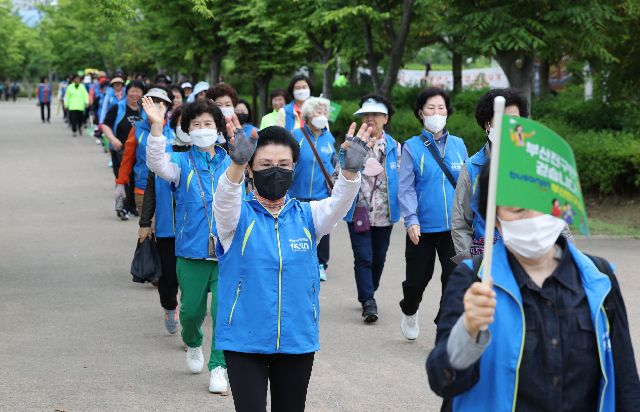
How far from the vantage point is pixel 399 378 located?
7.05m

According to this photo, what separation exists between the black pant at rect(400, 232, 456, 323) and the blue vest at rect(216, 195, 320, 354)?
3.15 m

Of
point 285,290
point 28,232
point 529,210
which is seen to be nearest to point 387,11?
point 28,232

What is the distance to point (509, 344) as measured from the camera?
3.05 meters

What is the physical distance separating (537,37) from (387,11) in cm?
551

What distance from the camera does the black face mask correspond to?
4.56 meters

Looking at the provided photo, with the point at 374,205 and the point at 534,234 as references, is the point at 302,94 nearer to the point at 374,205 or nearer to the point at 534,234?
the point at 374,205

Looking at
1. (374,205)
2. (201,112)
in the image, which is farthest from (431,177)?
(201,112)

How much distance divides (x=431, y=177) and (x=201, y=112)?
193 centimetres

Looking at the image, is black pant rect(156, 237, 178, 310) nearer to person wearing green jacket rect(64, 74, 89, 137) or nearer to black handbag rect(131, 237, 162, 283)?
black handbag rect(131, 237, 162, 283)

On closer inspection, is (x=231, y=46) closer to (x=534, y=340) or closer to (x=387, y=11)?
(x=387, y=11)

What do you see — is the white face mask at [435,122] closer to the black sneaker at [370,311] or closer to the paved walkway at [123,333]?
the paved walkway at [123,333]

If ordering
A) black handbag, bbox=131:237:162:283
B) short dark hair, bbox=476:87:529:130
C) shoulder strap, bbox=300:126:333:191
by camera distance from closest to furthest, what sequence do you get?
short dark hair, bbox=476:87:529:130 → black handbag, bbox=131:237:162:283 → shoulder strap, bbox=300:126:333:191

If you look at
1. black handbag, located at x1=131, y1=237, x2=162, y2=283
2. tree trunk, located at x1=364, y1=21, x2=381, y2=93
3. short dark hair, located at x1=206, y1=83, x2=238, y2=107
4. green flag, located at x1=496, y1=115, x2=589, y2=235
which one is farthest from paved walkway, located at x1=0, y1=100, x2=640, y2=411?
tree trunk, located at x1=364, y1=21, x2=381, y2=93

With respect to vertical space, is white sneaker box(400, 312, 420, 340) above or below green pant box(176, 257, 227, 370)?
below
